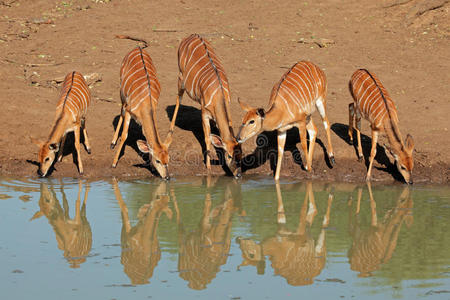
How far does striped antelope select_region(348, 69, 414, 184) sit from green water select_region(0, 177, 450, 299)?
1.34 feet

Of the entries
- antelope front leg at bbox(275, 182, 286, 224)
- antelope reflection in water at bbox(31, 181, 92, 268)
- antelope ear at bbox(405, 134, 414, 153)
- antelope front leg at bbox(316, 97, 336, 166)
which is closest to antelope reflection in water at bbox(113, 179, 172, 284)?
antelope reflection in water at bbox(31, 181, 92, 268)

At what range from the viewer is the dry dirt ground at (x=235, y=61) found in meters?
9.76

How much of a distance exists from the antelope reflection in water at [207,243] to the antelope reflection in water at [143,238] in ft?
0.84

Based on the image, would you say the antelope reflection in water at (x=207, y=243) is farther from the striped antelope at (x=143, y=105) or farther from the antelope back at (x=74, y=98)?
the antelope back at (x=74, y=98)

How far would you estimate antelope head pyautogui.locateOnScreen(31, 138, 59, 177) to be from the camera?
28.8ft

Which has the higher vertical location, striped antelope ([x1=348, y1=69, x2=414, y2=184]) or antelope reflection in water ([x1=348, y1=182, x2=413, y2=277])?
striped antelope ([x1=348, y1=69, x2=414, y2=184])

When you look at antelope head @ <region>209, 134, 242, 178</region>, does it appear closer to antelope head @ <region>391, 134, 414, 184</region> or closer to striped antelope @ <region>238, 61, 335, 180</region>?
striped antelope @ <region>238, 61, 335, 180</region>

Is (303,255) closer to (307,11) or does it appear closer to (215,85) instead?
(215,85)

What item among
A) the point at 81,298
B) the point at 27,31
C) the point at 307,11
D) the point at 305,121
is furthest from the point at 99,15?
the point at 81,298

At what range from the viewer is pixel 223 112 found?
9.35 metres

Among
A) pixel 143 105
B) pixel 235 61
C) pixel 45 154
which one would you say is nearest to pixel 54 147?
pixel 45 154

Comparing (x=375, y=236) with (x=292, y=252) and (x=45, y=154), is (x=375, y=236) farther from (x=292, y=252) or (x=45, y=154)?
(x=45, y=154)

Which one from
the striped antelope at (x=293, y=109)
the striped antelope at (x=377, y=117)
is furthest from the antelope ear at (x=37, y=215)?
the striped antelope at (x=377, y=117)

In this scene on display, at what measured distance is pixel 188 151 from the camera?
1003 cm
